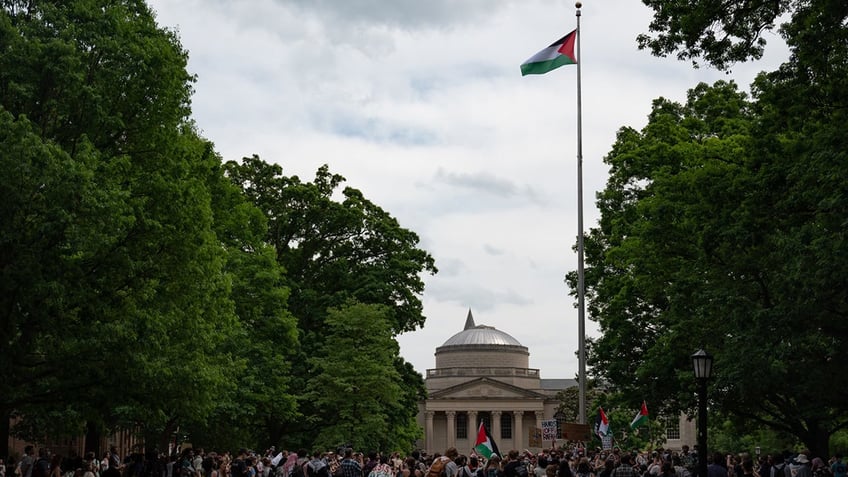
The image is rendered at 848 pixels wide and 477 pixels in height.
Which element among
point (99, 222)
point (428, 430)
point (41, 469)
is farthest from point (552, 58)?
point (428, 430)

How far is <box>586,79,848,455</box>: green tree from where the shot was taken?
66.2 ft

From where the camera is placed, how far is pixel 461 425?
128 m

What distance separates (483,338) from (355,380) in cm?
9227

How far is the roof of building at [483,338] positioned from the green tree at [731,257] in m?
92.0

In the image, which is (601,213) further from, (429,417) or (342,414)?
(429,417)

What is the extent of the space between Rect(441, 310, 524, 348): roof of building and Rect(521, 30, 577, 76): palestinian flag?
10460 centimetres

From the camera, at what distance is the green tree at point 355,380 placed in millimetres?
45500

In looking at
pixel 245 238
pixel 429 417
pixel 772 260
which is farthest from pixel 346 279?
pixel 429 417


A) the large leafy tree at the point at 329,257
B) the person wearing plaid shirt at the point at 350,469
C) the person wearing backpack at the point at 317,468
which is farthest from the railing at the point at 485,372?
the person wearing plaid shirt at the point at 350,469

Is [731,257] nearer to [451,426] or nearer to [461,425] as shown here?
[451,426]

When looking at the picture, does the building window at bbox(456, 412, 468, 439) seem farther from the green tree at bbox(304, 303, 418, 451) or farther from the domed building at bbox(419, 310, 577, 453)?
the green tree at bbox(304, 303, 418, 451)

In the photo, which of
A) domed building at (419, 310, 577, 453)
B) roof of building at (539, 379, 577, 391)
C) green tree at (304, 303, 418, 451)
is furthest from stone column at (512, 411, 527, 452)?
green tree at (304, 303, 418, 451)

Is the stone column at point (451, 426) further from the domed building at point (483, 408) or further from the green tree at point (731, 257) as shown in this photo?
the green tree at point (731, 257)

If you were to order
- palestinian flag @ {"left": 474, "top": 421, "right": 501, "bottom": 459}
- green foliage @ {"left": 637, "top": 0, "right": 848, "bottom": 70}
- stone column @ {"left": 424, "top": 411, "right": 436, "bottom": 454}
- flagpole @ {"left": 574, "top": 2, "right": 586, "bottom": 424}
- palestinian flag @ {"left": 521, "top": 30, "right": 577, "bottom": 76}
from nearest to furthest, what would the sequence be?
green foliage @ {"left": 637, "top": 0, "right": 848, "bottom": 70}
palestinian flag @ {"left": 474, "top": 421, "right": 501, "bottom": 459}
flagpole @ {"left": 574, "top": 2, "right": 586, "bottom": 424}
palestinian flag @ {"left": 521, "top": 30, "right": 577, "bottom": 76}
stone column @ {"left": 424, "top": 411, "right": 436, "bottom": 454}
